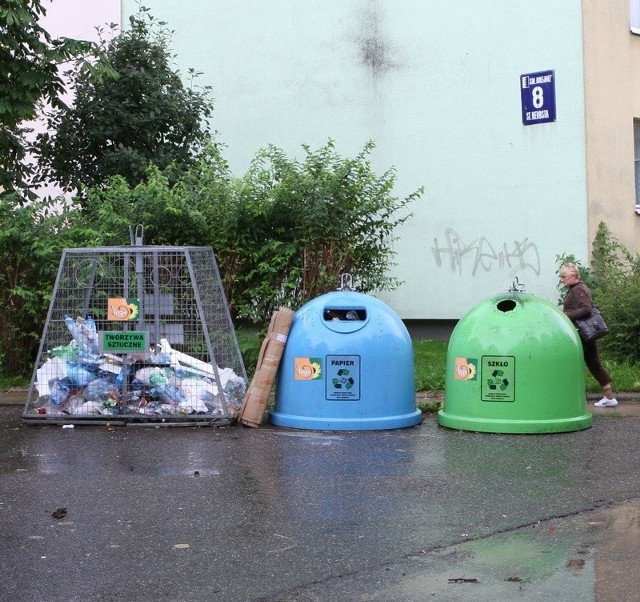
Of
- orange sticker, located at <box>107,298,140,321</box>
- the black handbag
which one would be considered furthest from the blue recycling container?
the black handbag

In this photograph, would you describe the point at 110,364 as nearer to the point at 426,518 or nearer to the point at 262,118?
the point at 426,518

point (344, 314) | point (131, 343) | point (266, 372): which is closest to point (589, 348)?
point (344, 314)

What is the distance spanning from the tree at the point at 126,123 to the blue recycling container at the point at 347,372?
586 cm

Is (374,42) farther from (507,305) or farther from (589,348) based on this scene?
(507,305)

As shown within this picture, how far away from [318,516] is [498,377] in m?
3.00

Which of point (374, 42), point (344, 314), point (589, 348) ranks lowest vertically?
point (589, 348)

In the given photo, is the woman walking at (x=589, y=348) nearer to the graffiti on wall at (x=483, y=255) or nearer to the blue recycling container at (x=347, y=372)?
the blue recycling container at (x=347, y=372)

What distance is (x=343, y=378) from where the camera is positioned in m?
8.45

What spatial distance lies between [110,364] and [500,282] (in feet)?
27.9

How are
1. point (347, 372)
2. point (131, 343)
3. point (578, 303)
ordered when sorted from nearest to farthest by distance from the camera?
1. point (347, 372)
2. point (131, 343)
3. point (578, 303)

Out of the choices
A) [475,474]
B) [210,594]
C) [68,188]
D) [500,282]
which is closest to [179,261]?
[475,474]

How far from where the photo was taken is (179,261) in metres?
8.80

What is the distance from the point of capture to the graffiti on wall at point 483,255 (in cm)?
1571

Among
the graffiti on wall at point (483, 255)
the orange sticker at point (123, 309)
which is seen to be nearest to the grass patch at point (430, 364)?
the graffiti on wall at point (483, 255)
